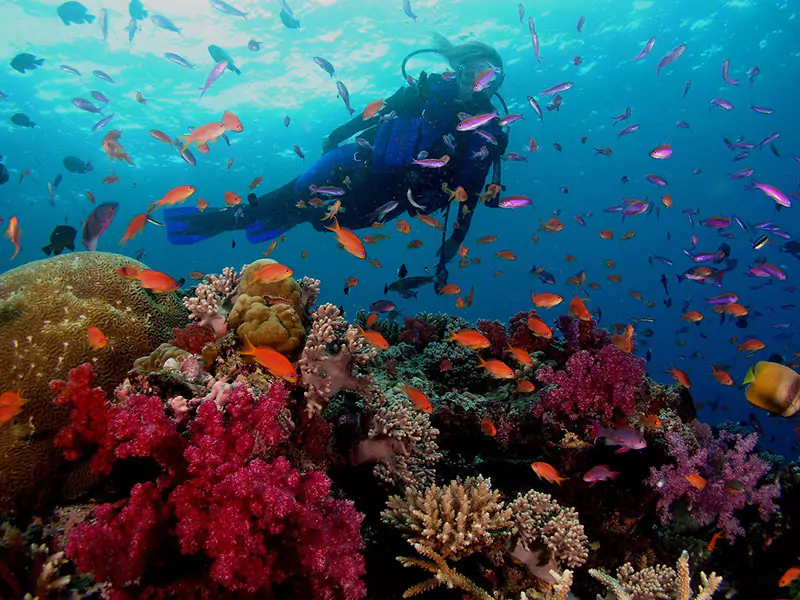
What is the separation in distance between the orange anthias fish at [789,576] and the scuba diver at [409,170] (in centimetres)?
567

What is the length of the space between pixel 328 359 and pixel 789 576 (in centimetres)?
467

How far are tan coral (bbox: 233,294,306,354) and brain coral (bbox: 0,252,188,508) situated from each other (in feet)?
4.64

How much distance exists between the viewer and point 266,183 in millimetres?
50062

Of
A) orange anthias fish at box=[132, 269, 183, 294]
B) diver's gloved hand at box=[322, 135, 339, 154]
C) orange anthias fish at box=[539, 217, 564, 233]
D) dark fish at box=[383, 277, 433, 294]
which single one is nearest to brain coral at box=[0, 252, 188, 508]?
orange anthias fish at box=[132, 269, 183, 294]

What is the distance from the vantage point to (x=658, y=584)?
3156 mm

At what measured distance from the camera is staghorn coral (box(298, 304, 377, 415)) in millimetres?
3387

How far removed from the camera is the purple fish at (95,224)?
4.43 m

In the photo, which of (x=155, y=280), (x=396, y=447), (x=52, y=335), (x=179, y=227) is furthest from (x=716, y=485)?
(x=179, y=227)

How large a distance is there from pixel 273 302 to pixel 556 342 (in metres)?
4.22

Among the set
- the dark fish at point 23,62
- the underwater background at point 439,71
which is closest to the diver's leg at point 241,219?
the underwater background at point 439,71

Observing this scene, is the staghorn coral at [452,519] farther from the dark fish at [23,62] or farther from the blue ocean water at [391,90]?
the dark fish at [23,62]

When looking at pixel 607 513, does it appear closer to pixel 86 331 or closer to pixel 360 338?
pixel 360 338

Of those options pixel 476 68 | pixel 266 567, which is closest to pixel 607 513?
pixel 266 567

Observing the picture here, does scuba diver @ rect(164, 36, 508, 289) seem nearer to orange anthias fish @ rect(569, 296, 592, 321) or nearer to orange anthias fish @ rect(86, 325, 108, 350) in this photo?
orange anthias fish @ rect(569, 296, 592, 321)
